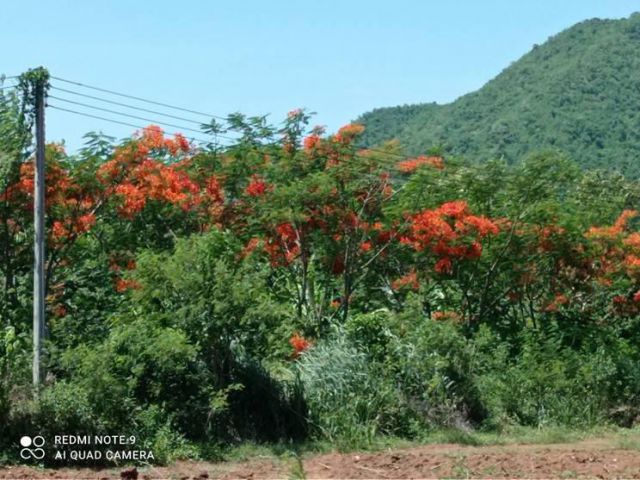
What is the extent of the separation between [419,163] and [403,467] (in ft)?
25.3

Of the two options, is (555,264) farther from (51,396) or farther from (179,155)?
(51,396)

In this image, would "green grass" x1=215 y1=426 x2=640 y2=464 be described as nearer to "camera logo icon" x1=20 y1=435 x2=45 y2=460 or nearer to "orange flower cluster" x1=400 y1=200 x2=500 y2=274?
"camera logo icon" x1=20 y1=435 x2=45 y2=460

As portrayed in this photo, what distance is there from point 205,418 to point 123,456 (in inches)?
58.4

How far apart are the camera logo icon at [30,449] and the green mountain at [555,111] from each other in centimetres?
3472

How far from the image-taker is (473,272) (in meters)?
Result: 18.7

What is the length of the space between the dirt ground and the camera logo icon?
0.31 meters

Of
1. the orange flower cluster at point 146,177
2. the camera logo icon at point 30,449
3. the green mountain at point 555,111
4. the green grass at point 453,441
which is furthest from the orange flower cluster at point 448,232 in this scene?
the green mountain at point 555,111

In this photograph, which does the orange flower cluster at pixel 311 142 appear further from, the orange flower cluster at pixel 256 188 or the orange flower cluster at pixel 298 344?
the orange flower cluster at pixel 298 344

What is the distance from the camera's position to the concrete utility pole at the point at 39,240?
1295 cm

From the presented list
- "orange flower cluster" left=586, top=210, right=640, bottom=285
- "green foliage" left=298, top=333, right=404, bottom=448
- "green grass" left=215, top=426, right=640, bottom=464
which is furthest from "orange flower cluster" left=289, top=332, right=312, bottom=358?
"orange flower cluster" left=586, top=210, right=640, bottom=285

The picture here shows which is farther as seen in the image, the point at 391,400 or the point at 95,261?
the point at 95,261

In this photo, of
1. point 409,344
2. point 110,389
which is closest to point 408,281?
point 409,344

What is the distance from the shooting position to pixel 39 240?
13.1m

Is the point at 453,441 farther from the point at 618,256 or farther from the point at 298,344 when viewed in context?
the point at 618,256
